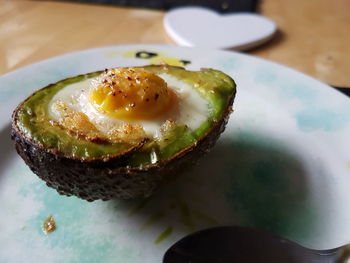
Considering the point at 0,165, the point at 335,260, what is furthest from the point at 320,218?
the point at 0,165

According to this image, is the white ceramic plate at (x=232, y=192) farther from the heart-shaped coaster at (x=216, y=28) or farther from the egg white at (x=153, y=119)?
the heart-shaped coaster at (x=216, y=28)

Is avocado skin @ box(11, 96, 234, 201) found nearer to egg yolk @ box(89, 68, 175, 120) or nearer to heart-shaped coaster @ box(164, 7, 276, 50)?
egg yolk @ box(89, 68, 175, 120)

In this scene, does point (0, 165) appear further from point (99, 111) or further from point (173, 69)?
point (173, 69)

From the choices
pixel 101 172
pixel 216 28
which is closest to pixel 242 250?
pixel 101 172

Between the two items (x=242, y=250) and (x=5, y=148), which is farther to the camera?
(x=5, y=148)

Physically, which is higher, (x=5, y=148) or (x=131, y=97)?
(x=131, y=97)

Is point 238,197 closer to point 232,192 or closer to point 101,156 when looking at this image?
point 232,192

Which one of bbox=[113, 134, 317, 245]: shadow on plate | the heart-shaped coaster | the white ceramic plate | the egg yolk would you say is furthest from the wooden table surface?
the egg yolk
